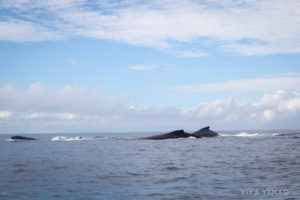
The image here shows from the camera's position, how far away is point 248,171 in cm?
2242

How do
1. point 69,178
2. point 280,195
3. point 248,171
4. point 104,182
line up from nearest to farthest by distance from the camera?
point 280,195 → point 104,182 → point 69,178 → point 248,171

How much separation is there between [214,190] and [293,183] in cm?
467

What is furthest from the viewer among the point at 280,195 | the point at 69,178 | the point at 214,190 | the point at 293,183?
the point at 69,178

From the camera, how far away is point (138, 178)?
20.6m

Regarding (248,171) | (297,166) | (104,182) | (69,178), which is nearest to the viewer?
(104,182)

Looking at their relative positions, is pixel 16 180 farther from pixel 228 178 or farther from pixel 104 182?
pixel 228 178

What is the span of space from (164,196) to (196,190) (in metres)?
2.06

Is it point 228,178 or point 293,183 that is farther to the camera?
point 228,178

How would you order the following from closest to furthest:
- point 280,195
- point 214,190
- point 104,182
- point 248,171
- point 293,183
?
1. point 280,195
2. point 214,190
3. point 293,183
4. point 104,182
5. point 248,171

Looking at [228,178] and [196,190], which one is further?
[228,178]

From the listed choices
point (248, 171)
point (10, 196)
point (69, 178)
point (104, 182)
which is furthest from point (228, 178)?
point (10, 196)

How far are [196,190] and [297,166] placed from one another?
11.6 metres

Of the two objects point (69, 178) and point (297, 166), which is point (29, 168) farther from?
point (297, 166)

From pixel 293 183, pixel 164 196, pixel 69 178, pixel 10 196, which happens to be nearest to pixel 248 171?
pixel 293 183
